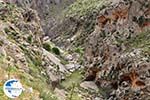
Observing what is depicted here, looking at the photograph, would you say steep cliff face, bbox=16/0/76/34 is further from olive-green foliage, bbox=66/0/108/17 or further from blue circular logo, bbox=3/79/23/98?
blue circular logo, bbox=3/79/23/98

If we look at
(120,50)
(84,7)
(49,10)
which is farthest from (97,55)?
(49,10)

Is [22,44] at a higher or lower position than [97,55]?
lower

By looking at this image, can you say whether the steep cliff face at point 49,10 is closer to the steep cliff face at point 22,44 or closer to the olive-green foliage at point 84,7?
the olive-green foliage at point 84,7

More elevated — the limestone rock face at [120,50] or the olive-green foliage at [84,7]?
the olive-green foliage at [84,7]

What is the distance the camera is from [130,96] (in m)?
53.2

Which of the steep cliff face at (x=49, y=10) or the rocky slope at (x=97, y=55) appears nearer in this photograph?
the rocky slope at (x=97, y=55)

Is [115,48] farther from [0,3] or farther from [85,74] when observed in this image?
[0,3]

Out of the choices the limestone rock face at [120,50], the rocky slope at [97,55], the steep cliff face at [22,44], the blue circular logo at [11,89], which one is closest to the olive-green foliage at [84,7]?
the rocky slope at [97,55]

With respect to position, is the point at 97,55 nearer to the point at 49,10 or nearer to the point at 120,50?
the point at 120,50

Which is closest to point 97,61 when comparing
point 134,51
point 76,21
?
point 134,51

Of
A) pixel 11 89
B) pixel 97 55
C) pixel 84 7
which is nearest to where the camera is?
pixel 11 89

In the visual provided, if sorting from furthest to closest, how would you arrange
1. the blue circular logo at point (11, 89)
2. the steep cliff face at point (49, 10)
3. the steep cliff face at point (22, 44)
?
the steep cliff face at point (49, 10) < the steep cliff face at point (22, 44) < the blue circular logo at point (11, 89)

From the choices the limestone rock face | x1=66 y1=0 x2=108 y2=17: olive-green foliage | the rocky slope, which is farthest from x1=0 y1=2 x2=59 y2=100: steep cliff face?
x1=66 y1=0 x2=108 y2=17: olive-green foliage

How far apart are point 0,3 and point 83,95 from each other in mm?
16975
